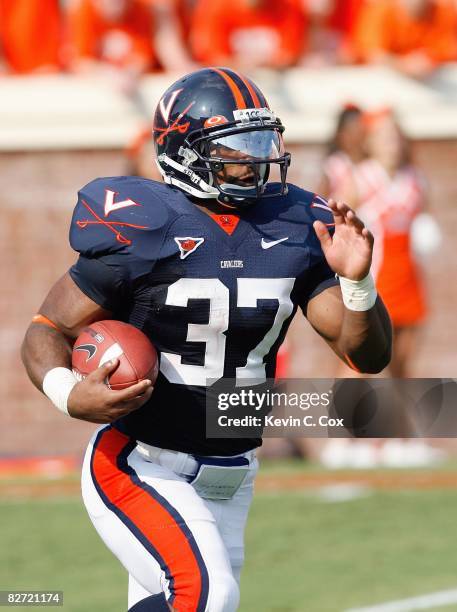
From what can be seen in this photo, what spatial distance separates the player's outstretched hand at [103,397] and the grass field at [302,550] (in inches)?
78.8

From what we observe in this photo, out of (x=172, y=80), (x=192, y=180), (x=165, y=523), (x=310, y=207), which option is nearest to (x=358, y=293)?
(x=310, y=207)

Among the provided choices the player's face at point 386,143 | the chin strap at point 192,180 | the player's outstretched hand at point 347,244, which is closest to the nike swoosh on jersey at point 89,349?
the chin strap at point 192,180

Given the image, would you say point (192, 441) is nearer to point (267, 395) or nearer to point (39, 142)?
point (267, 395)

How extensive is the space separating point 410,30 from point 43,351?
5.96m

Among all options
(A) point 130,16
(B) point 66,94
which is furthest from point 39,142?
(A) point 130,16

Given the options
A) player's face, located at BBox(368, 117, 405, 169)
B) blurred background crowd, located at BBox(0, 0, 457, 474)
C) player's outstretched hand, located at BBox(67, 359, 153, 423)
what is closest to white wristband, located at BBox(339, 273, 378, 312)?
player's outstretched hand, located at BBox(67, 359, 153, 423)

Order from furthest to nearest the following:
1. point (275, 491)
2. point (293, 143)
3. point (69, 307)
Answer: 1. point (293, 143)
2. point (275, 491)
3. point (69, 307)

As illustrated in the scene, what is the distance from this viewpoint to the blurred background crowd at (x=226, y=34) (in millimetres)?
8969

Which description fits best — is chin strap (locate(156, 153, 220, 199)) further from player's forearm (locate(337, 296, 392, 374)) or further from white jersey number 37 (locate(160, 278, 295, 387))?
player's forearm (locate(337, 296, 392, 374))

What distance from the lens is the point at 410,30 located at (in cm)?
911

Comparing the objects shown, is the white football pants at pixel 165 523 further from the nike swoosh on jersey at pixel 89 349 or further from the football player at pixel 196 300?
the nike swoosh on jersey at pixel 89 349

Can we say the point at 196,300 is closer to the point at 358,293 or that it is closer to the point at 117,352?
the point at 117,352

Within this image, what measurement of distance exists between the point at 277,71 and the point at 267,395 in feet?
17.5

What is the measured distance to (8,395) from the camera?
906 centimetres
